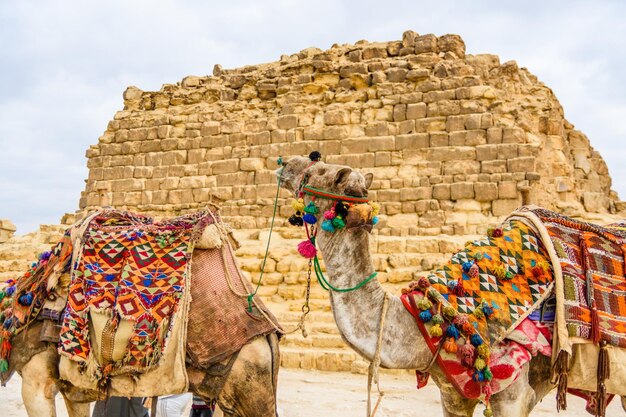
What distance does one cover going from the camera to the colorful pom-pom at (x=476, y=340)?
9.69ft

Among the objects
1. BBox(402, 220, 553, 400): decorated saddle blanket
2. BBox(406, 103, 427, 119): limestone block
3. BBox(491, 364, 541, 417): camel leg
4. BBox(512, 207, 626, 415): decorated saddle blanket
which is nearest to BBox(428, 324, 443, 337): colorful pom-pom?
BBox(402, 220, 553, 400): decorated saddle blanket

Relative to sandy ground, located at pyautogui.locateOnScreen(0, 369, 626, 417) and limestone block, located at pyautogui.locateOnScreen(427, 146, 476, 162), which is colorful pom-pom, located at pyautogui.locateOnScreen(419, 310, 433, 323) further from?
limestone block, located at pyautogui.locateOnScreen(427, 146, 476, 162)

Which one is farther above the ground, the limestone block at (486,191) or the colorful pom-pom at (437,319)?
the limestone block at (486,191)

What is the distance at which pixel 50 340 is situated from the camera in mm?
3686

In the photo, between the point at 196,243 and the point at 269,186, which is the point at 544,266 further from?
the point at 269,186

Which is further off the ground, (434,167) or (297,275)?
(434,167)

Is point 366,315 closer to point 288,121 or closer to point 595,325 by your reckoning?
point 595,325

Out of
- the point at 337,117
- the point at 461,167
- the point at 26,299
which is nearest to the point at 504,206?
the point at 461,167

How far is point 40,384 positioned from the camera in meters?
3.71

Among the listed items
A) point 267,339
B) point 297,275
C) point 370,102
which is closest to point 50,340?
point 267,339

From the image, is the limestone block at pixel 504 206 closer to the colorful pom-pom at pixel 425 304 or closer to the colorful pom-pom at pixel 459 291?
the colorful pom-pom at pixel 459 291

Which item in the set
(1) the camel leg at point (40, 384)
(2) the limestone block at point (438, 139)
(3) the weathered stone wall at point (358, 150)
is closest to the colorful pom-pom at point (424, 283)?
(1) the camel leg at point (40, 384)

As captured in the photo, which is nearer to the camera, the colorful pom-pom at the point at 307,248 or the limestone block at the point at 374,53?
the colorful pom-pom at the point at 307,248

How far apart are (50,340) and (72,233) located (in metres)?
0.70
